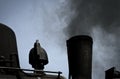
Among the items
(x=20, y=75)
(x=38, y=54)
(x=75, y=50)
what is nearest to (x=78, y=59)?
(x=75, y=50)

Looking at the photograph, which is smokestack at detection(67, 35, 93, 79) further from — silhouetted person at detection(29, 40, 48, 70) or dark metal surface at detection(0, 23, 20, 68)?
dark metal surface at detection(0, 23, 20, 68)

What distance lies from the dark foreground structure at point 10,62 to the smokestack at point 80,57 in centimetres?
94

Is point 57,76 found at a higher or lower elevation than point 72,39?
lower

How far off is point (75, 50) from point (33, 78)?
9.01 ft

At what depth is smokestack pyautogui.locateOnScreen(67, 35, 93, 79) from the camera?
1839cm

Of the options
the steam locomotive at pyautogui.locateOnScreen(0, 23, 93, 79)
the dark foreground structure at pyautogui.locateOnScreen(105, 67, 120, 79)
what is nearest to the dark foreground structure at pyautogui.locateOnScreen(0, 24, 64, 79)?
the steam locomotive at pyautogui.locateOnScreen(0, 23, 93, 79)

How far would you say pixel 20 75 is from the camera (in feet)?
55.7

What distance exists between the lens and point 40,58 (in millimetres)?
17906

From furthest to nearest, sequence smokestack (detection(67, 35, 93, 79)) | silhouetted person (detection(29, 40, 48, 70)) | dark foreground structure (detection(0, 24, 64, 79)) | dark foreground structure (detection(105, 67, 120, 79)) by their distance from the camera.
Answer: dark foreground structure (detection(105, 67, 120, 79)) → smokestack (detection(67, 35, 93, 79)) → silhouetted person (detection(29, 40, 48, 70)) → dark foreground structure (detection(0, 24, 64, 79))

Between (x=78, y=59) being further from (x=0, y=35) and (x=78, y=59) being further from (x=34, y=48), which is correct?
(x=0, y=35)

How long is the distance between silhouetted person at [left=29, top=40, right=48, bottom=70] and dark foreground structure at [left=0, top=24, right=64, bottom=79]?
0.17 metres

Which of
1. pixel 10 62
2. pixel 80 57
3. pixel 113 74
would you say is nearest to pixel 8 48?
pixel 10 62

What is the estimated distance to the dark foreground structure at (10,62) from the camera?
16.9 m

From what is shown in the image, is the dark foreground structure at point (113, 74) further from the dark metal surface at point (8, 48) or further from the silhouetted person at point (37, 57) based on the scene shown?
the dark metal surface at point (8, 48)
